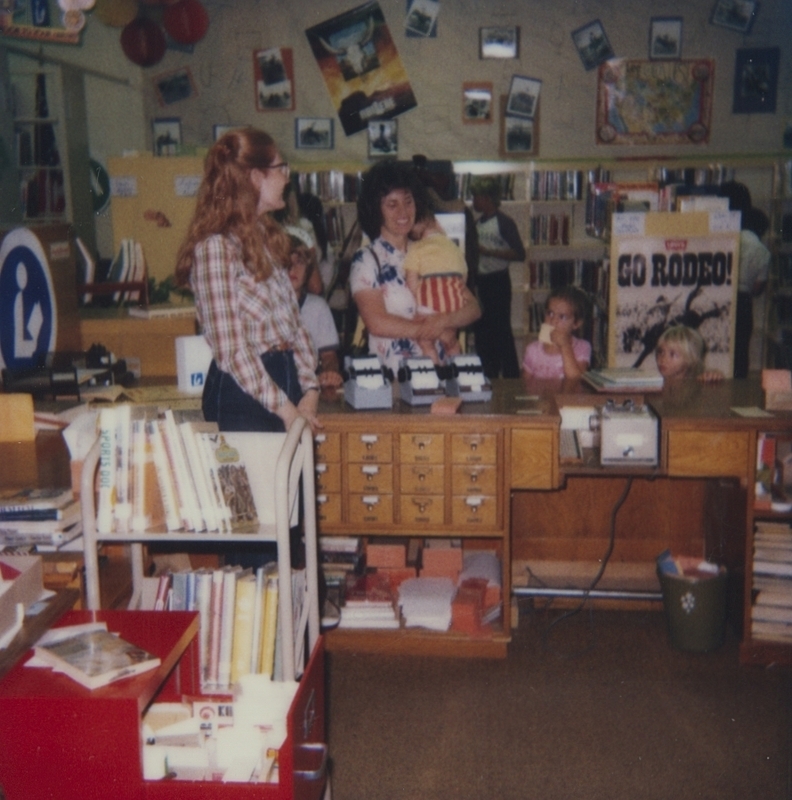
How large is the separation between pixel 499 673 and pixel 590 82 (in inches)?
224

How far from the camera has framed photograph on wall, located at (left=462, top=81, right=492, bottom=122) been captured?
24.7ft

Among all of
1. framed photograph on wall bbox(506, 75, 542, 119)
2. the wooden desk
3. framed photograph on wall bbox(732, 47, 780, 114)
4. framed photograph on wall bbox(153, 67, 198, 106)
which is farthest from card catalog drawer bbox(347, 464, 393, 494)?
framed photograph on wall bbox(732, 47, 780, 114)

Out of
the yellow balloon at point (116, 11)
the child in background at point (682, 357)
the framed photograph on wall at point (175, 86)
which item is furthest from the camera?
the framed photograph on wall at point (175, 86)

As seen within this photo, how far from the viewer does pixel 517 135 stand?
7.59 meters

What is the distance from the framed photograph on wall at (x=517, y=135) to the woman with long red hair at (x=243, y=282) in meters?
5.45

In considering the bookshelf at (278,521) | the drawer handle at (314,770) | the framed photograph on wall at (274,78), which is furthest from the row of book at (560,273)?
the drawer handle at (314,770)

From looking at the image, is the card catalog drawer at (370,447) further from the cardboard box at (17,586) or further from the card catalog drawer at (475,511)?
the cardboard box at (17,586)

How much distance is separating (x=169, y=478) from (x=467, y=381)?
55.9 inches

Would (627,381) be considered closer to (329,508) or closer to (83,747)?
(329,508)

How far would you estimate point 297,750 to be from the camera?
1646 mm

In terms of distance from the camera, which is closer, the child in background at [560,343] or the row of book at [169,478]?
the row of book at [169,478]

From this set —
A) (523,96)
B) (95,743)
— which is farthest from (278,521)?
(523,96)

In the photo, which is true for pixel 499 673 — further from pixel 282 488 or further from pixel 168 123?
pixel 168 123

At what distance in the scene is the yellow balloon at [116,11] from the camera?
21.0 feet
